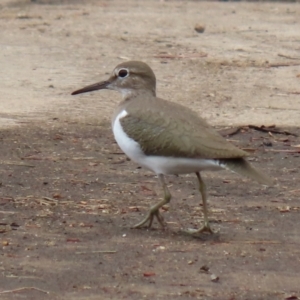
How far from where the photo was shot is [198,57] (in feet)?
44.8

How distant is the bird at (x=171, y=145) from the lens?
6.69 meters

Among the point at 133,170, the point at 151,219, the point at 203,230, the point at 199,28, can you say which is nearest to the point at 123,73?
the point at 133,170

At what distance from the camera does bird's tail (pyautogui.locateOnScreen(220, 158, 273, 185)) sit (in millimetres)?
6609

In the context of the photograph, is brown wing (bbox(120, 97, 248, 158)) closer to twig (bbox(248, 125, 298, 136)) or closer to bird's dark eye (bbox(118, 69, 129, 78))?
bird's dark eye (bbox(118, 69, 129, 78))

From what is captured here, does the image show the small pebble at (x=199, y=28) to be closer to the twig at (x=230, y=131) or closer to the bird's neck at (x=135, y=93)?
the twig at (x=230, y=131)

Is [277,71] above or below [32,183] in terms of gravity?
below

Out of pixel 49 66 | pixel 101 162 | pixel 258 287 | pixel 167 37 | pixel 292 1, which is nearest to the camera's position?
pixel 258 287

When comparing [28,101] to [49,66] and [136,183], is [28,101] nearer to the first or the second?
[49,66]

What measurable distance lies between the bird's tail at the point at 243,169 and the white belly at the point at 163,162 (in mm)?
62

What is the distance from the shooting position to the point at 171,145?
679cm

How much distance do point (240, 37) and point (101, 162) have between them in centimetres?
682

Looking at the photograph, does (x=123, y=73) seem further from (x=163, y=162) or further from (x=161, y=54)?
(x=161, y=54)

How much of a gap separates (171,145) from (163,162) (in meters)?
0.13

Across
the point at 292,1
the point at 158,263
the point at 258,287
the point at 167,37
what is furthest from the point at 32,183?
the point at 292,1
